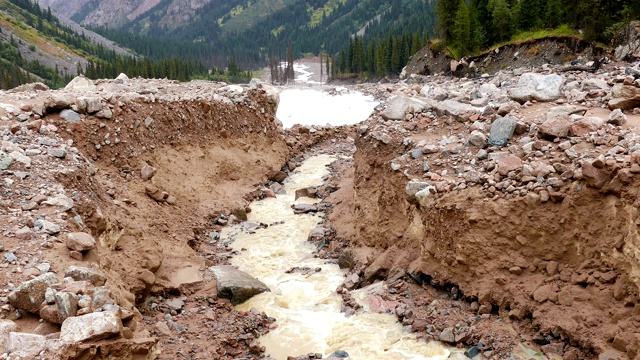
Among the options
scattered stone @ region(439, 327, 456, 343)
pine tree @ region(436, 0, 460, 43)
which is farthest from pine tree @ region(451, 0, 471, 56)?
scattered stone @ region(439, 327, 456, 343)

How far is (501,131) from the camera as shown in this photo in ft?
41.9

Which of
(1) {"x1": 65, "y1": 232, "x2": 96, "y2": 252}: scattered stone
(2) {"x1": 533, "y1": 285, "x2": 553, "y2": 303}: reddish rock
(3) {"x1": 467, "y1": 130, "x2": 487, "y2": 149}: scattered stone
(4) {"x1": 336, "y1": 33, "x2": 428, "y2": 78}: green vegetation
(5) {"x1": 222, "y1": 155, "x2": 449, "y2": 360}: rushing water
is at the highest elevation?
(4) {"x1": 336, "y1": 33, "x2": 428, "y2": 78}: green vegetation

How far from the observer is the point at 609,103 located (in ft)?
40.8

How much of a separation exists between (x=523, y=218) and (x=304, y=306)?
6.41 m

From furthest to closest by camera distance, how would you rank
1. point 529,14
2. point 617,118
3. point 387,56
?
point 387,56, point 529,14, point 617,118

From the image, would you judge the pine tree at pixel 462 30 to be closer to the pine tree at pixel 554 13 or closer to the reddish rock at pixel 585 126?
the pine tree at pixel 554 13

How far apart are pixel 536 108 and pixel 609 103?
1908mm

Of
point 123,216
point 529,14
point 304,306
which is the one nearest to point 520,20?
point 529,14

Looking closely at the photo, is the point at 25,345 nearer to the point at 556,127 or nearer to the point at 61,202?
the point at 61,202

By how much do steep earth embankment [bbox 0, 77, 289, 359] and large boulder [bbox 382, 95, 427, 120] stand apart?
7833mm

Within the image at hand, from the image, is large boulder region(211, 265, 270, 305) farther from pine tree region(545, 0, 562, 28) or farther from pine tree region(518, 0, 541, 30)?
pine tree region(518, 0, 541, 30)

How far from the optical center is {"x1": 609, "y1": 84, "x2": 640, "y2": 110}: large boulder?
1219cm

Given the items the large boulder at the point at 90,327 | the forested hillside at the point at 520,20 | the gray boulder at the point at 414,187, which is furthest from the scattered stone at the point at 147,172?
the forested hillside at the point at 520,20

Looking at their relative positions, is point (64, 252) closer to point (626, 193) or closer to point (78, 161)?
point (78, 161)
